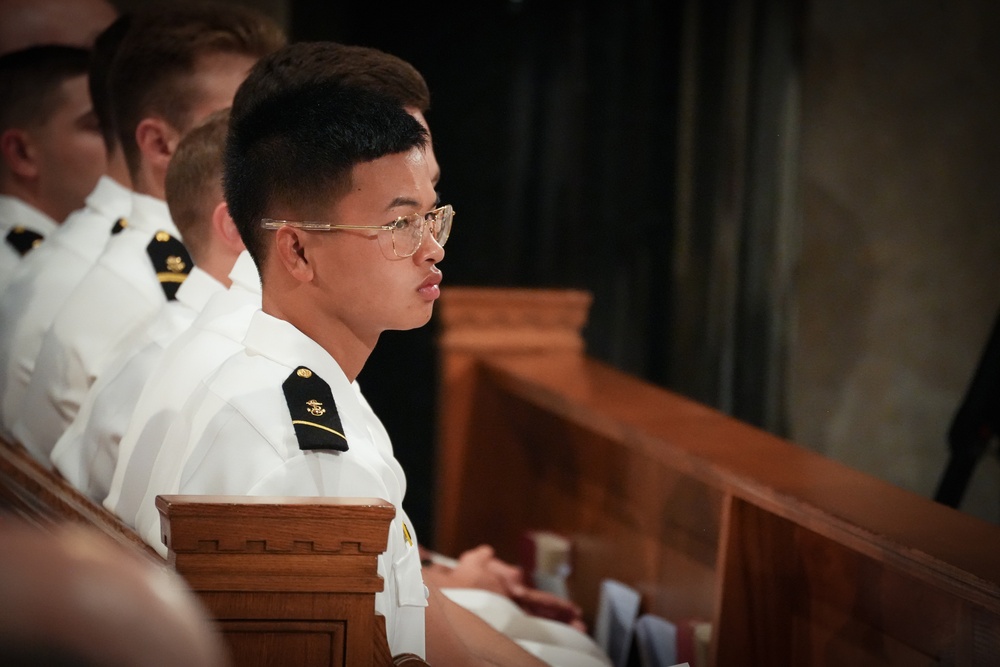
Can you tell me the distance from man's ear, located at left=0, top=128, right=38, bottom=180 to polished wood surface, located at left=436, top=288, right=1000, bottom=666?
4.21 ft

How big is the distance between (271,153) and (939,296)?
3.28 metres

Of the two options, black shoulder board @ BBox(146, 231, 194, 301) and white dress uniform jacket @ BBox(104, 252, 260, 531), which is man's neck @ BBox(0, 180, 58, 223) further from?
white dress uniform jacket @ BBox(104, 252, 260, 531)

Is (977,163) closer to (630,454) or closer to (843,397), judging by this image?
(843,397)

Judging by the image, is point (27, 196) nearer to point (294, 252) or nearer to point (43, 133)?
point (43, 133)

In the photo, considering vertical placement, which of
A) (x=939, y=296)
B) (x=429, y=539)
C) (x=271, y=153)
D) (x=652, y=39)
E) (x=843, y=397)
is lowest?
(x=429, y=539)

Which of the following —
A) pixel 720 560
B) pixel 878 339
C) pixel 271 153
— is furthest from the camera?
pixel 878 339

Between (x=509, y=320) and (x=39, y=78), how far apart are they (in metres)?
1.56

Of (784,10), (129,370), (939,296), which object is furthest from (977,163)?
(129,370)

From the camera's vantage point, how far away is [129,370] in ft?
6.88

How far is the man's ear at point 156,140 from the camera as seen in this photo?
2311mm

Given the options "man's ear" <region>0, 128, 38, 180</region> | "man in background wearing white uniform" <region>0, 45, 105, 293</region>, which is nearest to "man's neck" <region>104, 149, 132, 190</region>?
"man in background wearing white uniform" <region>0, 45, 105, 293</region>

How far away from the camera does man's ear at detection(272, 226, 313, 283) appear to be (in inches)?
64.6

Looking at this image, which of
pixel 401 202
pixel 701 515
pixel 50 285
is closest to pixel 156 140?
pixel 50 285

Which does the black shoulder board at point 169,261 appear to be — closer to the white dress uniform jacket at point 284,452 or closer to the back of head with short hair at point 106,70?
the back of head with short hair at point 106,70
